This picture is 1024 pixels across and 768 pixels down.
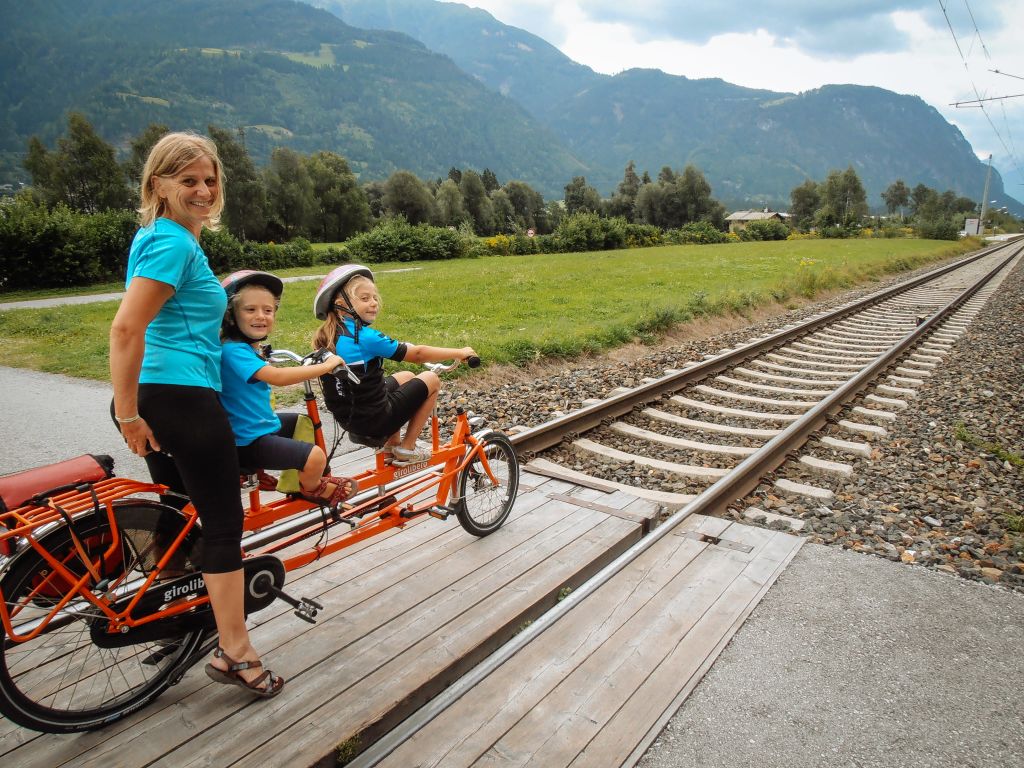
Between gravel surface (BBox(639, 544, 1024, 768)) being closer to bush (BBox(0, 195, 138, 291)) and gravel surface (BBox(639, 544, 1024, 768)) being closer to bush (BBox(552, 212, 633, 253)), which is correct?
bush (BBox(0, 195, 138, 291))

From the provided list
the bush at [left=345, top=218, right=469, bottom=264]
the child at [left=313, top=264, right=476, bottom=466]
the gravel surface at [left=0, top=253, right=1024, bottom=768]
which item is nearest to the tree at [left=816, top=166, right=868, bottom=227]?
the bush at [left=345, top=218, right=469, bottom=264]

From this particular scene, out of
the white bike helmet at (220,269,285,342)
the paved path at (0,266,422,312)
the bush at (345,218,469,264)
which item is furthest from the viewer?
the bush at (345,218,469,264)

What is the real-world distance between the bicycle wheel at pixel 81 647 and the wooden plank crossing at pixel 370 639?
12cm

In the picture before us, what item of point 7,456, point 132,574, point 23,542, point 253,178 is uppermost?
point 253,178

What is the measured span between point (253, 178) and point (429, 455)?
5713 centimetres

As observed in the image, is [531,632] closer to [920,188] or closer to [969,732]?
[969,732]

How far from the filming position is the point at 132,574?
8.04 feet

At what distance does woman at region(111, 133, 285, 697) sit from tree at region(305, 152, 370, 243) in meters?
68.5

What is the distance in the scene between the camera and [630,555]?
3652mm

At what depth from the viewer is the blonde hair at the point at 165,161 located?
2.18m

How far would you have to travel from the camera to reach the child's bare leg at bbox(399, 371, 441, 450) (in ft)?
12.0

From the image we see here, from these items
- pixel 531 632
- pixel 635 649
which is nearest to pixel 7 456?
pixel 531 632

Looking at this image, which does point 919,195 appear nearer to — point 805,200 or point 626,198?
point 805,200

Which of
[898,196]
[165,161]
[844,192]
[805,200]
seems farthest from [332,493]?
[898,196]
